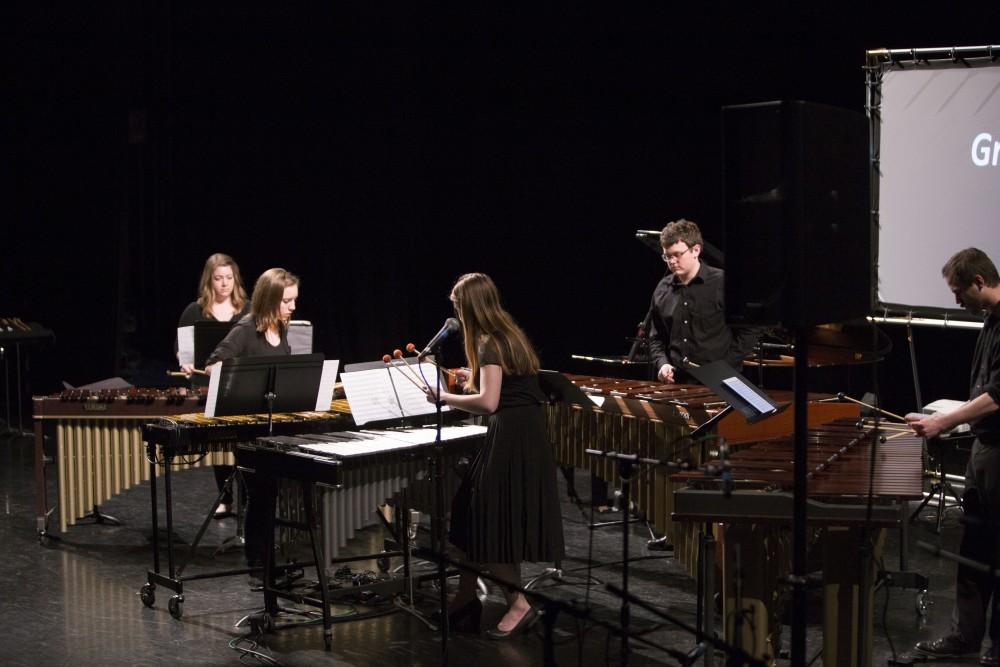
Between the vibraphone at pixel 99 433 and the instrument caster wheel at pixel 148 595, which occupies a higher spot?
the vibraphone at pixel 99 433

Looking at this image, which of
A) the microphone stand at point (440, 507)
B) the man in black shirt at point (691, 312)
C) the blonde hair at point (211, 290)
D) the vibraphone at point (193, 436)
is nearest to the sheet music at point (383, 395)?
the microphone stand at point (440, 507)

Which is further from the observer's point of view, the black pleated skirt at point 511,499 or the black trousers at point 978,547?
the black pleated skirt at point 511,499

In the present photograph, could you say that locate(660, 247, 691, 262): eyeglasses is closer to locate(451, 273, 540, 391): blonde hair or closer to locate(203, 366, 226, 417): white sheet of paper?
locate(451, 273, 540, 391): blonde hair

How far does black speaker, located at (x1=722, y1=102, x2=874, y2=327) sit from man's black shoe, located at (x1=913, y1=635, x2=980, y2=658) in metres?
2.21

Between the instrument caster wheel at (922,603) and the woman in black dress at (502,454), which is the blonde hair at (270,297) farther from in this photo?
the instrument caster wheel at (922,603)

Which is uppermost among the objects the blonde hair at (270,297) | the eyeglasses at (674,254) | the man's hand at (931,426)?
the eyeglasses at (674,254)

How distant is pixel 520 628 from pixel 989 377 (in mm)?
2302

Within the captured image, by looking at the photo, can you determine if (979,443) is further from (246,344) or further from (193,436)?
(246,344)

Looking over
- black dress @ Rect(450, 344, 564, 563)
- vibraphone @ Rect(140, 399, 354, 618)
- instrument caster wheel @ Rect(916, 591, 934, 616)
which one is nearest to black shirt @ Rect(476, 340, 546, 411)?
black dress @ Rect(450, 344, 564, 563)

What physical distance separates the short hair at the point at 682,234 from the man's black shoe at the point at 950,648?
2.73 metres

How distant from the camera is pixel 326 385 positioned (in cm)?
643

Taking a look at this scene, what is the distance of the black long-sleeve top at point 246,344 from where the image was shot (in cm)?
668

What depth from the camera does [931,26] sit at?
26.5ft

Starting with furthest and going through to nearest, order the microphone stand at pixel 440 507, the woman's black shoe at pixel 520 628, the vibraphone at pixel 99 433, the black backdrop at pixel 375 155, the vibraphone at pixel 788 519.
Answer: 1. the black backdrop at pixel 375 155
2. the vibraphone at pixel 99 433
3. the woman's black shoe at pixel 520 628
4. the microphone stand at pixel 440 507
5. the vibraphone at pixel 788 519
